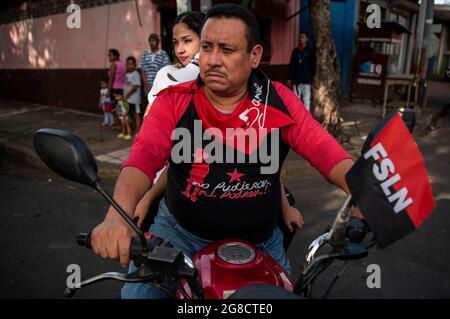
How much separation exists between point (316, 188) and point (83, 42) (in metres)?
8.11

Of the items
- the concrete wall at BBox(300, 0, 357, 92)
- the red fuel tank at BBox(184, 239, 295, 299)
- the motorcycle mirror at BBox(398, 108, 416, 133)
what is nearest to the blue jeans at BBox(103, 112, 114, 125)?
the red fuel tank at BBox(184, 239, 295, 299)

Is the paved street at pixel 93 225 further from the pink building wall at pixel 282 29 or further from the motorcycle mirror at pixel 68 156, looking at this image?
the pink building wall at pixel 282 29

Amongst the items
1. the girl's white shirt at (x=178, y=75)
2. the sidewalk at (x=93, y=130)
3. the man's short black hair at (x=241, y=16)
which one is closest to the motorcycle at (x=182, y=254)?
the man's short black hair at (x=241, y=16)

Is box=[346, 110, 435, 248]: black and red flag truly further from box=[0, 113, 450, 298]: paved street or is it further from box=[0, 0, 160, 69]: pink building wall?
box=[0, 0, 160, 69]: pink building wall

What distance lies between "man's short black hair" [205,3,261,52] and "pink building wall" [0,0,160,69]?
24.3ft

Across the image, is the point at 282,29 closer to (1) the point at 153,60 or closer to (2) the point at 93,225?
(1) the point at 153,60

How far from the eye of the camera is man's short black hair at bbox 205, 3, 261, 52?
5.38 feet

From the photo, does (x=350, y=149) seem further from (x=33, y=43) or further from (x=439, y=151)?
(x=33, y=43)

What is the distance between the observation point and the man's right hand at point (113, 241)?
3.81ft

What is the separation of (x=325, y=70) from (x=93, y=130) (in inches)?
197

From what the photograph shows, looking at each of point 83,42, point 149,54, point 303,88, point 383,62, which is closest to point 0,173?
point 149,54

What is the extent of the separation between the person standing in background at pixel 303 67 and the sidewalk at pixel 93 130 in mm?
1231

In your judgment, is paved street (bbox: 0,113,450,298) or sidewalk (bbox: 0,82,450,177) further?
sidewalk (bbox: 0,82,450,177)

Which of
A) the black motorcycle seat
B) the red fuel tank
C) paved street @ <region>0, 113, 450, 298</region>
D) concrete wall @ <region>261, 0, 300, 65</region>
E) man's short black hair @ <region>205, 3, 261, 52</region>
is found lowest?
paved street @ <region>0, 113, 450, 298</region>
